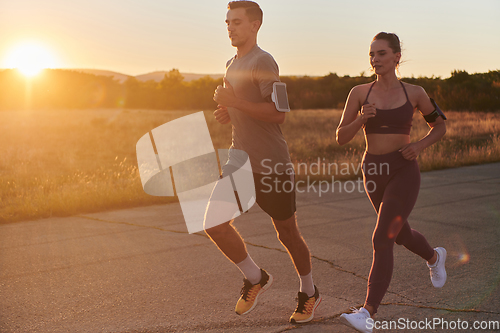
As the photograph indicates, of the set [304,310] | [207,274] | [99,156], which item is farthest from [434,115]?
[99,156]

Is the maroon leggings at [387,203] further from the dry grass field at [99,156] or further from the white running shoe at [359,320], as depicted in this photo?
the dry grass field at [99,156]

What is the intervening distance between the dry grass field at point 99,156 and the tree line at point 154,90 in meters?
16.5

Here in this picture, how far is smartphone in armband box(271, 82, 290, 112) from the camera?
294cm

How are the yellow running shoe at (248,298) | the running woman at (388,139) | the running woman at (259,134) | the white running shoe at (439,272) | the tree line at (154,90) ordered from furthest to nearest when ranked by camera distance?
the tree line at (154,90) → the white running shoe at (439,272) → the yellow running shoe at (248,298) → the running woman at (388,139) → the running woman at (259,134)

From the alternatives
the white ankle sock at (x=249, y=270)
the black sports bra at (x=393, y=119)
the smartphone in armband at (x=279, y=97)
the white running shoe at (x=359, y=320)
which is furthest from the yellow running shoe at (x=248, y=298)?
the black sports bra at (x=393, y=119)

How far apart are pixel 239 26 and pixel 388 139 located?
1314 mm

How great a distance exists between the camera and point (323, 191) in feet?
32.6

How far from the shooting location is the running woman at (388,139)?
122 inches

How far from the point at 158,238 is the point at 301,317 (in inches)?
131

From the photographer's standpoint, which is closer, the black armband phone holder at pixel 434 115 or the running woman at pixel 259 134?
the running woman at pixel 259 134

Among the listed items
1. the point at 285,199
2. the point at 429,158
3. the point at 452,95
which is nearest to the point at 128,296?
the point at 285,199

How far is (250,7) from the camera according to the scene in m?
3.08

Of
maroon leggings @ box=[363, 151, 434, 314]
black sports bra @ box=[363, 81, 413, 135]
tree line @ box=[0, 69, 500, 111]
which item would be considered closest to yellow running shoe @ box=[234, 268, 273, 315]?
maroon leggings @ box=[363, 151, 434, 314]

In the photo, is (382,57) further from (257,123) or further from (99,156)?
(99,156)
